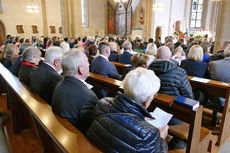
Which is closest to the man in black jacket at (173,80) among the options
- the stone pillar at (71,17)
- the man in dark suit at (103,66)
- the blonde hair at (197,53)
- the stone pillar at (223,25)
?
the man in dark suit at (103,66)

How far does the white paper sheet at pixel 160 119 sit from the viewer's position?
1653mm

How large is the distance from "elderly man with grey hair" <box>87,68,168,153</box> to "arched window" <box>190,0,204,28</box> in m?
19.7

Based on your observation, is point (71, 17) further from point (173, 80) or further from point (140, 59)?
point (173, 80)

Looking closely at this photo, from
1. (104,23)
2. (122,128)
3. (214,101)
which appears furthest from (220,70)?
(104,23)

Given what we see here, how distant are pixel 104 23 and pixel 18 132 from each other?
15.9 meters

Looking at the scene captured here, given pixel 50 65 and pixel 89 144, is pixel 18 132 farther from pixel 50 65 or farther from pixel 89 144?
pixel 89 144

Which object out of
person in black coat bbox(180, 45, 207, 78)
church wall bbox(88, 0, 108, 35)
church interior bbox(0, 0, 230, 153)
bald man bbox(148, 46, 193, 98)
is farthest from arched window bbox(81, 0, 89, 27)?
bald man bbox(148, 46, 193, 98)

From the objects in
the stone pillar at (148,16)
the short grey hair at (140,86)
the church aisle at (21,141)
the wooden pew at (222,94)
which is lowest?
the church aisle at (21,141)

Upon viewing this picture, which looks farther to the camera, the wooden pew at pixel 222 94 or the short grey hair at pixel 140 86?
the wooden pew at pixel 222 94

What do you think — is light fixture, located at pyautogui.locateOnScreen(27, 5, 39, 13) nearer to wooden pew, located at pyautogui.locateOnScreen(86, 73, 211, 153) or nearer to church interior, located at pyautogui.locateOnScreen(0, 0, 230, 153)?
church interior, located at pyautogui.locateOnScreen(0, 0, 230, 153)

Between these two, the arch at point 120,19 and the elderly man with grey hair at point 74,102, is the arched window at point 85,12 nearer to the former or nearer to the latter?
the arch at point 120,19

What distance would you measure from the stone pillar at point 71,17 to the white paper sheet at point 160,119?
38.2ft

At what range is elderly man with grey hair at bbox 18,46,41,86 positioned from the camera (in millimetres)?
2816

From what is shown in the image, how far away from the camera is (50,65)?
8.04ft
